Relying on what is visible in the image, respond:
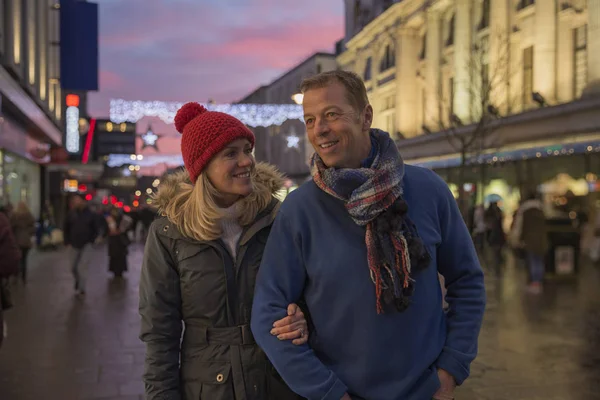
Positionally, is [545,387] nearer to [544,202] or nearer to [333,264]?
[333,264]

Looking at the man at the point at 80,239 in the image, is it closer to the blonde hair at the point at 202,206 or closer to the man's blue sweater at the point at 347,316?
the blonde hair at the point at 202,206

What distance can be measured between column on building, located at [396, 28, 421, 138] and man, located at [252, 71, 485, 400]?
109 feet

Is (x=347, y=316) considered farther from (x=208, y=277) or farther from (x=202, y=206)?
(x=202, y=206)

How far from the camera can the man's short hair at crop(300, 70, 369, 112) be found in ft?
7.16

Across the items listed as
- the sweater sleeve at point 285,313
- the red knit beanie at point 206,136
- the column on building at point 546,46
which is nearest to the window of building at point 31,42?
the column on building at point 546,46

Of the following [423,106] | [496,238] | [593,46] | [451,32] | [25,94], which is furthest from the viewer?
[423,106]

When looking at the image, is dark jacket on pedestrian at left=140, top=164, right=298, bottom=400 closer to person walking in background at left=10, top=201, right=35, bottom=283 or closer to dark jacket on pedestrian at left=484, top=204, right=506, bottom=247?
person walking in background at left=10, top=201, right=35, bottom=283

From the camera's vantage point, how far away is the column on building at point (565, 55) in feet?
70.0

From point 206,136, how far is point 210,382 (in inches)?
40.3

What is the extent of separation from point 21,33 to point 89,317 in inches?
598

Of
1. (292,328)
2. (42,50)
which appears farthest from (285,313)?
(42,50)

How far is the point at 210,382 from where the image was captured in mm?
2391

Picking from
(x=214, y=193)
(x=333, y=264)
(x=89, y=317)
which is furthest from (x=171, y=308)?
(x=89, y=317)

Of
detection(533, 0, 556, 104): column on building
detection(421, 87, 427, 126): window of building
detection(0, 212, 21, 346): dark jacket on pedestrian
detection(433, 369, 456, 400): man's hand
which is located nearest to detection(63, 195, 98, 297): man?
detection(0, 212, 21, 346): dark jacket on pedestrian
